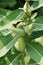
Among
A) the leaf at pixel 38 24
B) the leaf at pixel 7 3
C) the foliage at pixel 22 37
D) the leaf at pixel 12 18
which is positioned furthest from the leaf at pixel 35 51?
the leaf at pixel 7 3

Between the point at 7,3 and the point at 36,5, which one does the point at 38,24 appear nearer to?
the point at 36,5

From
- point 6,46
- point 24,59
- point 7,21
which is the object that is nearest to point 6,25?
point 7,21

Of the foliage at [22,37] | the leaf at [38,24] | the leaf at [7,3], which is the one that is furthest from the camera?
the leaf at [7,3]

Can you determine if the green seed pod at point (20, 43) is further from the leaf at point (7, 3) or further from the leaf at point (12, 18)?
the leaf at point (7, 3)

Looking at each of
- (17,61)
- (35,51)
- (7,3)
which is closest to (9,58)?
(17,61)

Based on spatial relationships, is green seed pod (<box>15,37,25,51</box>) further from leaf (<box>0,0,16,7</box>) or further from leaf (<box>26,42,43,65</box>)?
leaf (<box>0,0,16,7</box>)

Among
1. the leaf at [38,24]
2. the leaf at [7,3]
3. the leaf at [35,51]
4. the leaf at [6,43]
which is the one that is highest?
the leaf at [38,24]

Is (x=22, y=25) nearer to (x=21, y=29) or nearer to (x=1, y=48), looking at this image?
(x=21, y=29)
